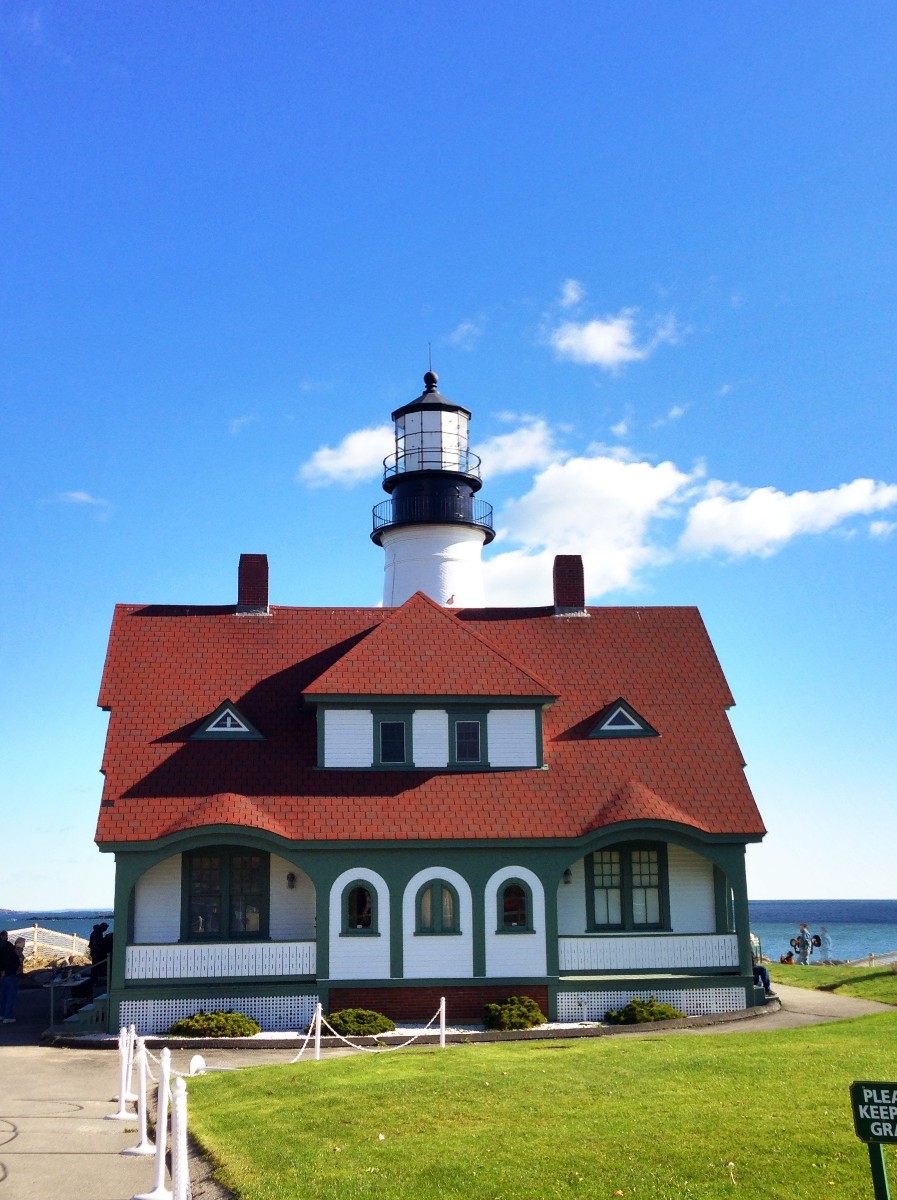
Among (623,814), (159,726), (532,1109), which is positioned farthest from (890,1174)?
(159,726)

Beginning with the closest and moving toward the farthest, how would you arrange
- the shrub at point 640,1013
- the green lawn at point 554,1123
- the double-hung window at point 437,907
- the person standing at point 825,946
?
the green lawn at point 554,1123, the shrub at point 640,1013, the double-hung window at point 437,907, the person standing at point 825,946

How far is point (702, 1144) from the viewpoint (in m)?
12.0

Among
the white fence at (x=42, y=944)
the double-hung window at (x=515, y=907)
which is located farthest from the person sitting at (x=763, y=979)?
the white fence at (x=42, y=944)

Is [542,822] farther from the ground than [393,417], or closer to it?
closer to it

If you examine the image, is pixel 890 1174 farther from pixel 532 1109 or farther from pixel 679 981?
pixel 679 981

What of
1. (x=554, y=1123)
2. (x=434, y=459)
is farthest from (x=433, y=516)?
(x=554, y=1123)

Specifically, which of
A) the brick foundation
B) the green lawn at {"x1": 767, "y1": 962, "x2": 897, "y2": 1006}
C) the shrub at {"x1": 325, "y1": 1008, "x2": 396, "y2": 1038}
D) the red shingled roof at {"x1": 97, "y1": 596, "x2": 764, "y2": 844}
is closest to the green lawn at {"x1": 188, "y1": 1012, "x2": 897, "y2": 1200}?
the shrub at {"x1": 325, "y1": 1008, "x2": 396, "y2": 1038}

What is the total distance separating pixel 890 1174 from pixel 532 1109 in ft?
14.5

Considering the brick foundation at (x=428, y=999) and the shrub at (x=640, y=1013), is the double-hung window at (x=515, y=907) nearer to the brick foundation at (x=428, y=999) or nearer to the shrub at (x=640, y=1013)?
the brick foundation at (x=428, y=999)

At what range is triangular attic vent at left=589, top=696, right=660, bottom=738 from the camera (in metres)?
28.6

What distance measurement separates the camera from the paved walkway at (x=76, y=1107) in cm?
1242

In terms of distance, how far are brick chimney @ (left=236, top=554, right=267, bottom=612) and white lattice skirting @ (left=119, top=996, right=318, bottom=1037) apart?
9999 millimetres

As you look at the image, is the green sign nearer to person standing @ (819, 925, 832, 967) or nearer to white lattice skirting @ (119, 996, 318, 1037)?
white lattice skirting @ (119, 996, 318, 1037)

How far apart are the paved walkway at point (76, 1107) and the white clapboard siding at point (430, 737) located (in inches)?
276
